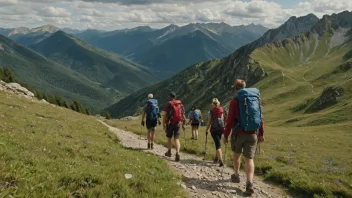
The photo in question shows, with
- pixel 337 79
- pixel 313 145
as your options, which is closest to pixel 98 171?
pixel 313 145

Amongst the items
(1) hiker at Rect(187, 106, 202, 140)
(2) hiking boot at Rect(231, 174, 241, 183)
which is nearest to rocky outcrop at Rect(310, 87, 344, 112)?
(1) hiker at Rect(187, 106, 202, 140)

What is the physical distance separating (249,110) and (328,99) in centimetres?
7489

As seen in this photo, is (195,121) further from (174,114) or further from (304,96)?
(304,96)

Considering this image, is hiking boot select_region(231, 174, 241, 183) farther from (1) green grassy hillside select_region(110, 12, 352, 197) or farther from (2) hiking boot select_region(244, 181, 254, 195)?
(1) green grassy hillside select_region(110, 12, 352, 197)

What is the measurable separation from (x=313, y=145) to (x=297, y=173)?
2051 cm

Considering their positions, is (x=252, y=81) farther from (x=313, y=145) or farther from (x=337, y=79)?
(x=313, y=145)

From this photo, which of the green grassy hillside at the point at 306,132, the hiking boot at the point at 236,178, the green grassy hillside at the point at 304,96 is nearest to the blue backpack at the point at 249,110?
the hiking boot at the point at 236,178

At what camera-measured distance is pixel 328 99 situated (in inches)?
3051

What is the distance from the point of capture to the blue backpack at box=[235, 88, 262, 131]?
38.4ft

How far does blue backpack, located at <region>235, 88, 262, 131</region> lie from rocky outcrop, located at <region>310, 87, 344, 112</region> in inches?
2860

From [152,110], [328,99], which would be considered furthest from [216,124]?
[328,99]

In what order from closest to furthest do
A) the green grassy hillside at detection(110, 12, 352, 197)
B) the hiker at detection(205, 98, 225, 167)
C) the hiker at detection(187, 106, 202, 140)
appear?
1. the green grassy hillside at detection(110, 12, 352, 197)
2. the hiker at detection(205, 98, 225, 167)
3. the hiker at detection(187, 106, 202, 140)

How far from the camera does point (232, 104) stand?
1211 centimetres

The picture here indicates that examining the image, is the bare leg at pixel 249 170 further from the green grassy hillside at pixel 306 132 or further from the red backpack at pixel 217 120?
the red backpack at pixel 217 120
